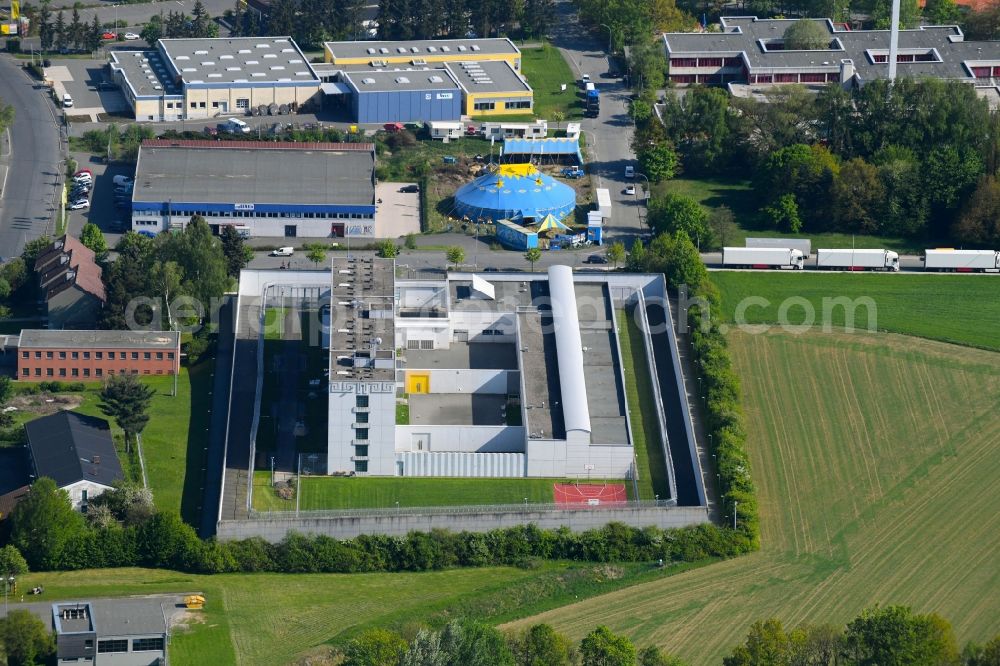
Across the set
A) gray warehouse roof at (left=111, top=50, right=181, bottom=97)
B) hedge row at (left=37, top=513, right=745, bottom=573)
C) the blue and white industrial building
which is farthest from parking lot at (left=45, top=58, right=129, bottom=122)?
hedge row at (left=37, top=513, right=745, bottom=573)

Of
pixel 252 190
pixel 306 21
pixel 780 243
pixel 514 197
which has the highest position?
pixel 306 21

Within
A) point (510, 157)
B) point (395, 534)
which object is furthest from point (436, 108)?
point (395, 534)

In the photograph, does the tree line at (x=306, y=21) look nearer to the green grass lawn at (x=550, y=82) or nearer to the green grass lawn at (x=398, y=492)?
the green grass lawn at (x=550, y=82)

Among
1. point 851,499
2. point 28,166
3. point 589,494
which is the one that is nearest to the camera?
point 589,494

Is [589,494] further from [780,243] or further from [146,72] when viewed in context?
[146,72]

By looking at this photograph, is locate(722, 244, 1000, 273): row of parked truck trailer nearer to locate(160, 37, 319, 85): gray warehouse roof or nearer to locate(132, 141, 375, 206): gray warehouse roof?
locate(132, 141, 375, 206): gray warehouse roof

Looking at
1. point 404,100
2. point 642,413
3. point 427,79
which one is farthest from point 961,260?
point 427,79

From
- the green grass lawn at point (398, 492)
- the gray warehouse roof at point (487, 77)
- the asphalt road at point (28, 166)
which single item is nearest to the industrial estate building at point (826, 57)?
the gray warehouse roof at point (487, 77)

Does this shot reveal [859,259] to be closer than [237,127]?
Yes
